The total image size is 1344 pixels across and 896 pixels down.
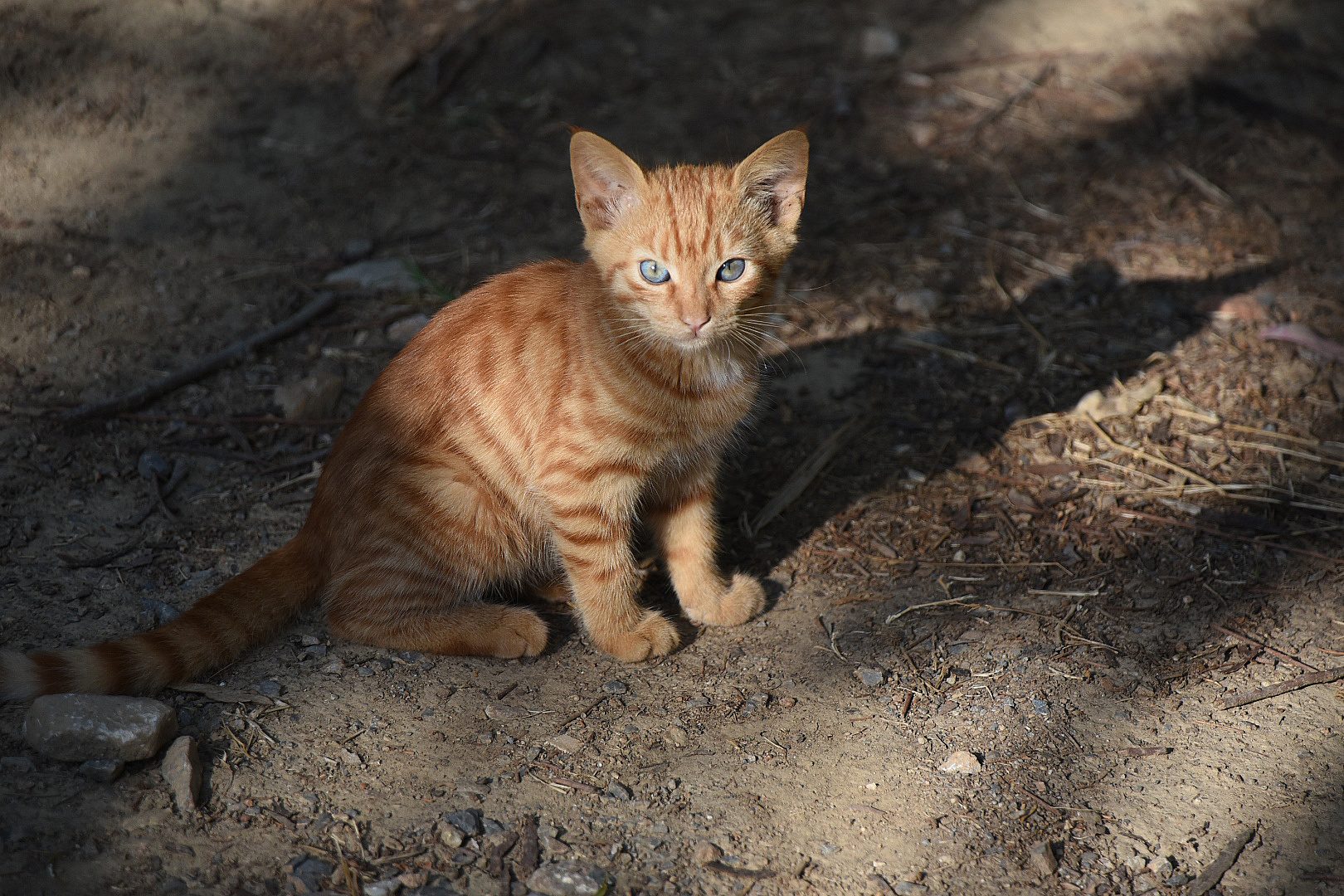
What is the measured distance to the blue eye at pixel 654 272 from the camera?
2.96 m

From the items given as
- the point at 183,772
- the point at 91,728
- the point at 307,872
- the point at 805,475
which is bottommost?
the point at 805,475

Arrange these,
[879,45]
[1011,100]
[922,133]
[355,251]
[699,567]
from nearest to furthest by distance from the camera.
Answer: [699,567], [355,251], [922,133], [1011,100], [879,45]

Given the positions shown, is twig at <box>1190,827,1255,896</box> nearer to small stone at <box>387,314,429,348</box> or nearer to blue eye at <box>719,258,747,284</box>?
blue eye at <box>719,258,747,284</box>

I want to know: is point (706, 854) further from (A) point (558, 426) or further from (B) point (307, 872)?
(A) point (558, 426)

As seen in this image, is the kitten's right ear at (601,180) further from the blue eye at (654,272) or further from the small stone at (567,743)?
the small stone at (567,743)

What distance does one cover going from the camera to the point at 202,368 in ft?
13.6

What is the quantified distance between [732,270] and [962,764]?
1559 millimetres

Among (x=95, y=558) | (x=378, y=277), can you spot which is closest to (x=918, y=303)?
(x=378, y=277)

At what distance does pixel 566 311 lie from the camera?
10.5 feet

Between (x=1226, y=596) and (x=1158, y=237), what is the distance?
2457mm

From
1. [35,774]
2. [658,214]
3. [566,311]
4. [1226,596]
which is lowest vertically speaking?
[1226,596]

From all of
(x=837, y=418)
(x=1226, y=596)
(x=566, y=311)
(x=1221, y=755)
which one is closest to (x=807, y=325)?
(x=837, y=418)

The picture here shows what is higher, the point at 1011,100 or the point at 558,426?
the point at 558,426

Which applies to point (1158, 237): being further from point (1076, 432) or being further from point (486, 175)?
point (486, 175)
